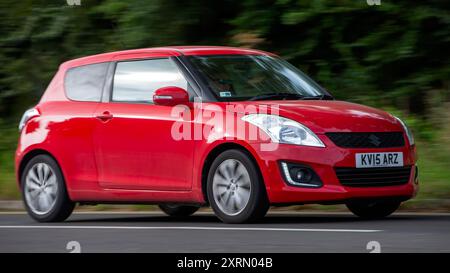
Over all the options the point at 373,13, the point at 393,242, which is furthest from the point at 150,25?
the point at 393,242

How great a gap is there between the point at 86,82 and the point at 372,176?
131 inches

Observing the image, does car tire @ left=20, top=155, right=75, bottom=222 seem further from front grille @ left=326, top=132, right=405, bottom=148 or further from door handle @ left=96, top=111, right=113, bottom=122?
front grille @ left=326, top=132, right=405, bottom=148

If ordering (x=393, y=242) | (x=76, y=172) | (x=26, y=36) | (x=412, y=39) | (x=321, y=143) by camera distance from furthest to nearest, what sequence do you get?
(x=26, y=36), (x=412, y=39), (x=76, y=172), (x=321, y=143), (x=393, y=242)

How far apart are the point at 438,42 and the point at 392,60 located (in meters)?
0.68

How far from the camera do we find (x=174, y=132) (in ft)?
36.4

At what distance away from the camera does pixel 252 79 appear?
1145 cm

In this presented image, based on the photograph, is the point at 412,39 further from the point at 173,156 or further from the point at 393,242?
the point at 393,242

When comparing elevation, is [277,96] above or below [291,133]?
above

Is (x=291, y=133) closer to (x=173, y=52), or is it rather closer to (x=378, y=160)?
(x=378, y=160)

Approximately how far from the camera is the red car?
10.5 meters

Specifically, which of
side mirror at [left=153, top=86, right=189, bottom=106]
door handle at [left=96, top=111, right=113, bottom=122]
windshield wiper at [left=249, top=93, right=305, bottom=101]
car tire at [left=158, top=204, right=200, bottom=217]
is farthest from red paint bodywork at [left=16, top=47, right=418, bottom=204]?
car tire at [left=158, top=204, right=200, bottom=217]

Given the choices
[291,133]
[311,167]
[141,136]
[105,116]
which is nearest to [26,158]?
[105,116]

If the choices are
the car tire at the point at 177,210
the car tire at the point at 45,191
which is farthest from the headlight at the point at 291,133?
the car tire at the point at 45,191

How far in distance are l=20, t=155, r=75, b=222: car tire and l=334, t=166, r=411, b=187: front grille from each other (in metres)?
3.12
